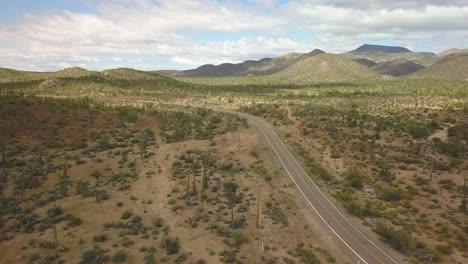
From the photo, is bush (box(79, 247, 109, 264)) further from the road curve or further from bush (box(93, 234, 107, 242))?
the road curve

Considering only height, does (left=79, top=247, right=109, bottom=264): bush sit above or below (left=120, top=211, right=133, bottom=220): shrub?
below

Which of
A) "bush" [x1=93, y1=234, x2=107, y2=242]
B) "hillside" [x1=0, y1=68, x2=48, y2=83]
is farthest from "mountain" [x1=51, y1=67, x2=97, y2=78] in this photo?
"bush" [x1=93, y1=234, x2=107, y2=242]

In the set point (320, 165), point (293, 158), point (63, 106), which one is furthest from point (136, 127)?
point (320, 165)

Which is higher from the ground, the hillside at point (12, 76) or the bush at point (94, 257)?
the hillside at point (12, 76)

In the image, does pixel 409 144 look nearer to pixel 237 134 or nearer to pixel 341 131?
pixel 341 131

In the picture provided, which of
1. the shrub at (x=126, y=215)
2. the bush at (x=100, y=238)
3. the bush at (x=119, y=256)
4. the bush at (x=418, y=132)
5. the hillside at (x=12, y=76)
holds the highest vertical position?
the hillside at (x=12, y=76)

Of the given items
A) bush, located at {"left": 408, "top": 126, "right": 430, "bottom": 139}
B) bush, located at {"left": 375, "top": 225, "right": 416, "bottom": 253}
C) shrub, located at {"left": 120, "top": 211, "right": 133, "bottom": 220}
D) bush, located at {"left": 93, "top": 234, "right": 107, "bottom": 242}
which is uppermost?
bush, located at {"left": 408, "top": 126, "right": 430, "bottom": 139}

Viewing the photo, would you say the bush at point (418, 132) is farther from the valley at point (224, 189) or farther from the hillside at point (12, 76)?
the hillside at point (12, 76)

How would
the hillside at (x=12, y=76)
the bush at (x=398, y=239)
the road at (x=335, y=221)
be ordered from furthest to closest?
the hillside at (x=12, y=76) → the bush at (x=398, y=239) → the road at (x=335, y=221)

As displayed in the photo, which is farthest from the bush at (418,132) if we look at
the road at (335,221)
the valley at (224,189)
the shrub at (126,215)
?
the shrub at (126,215)
